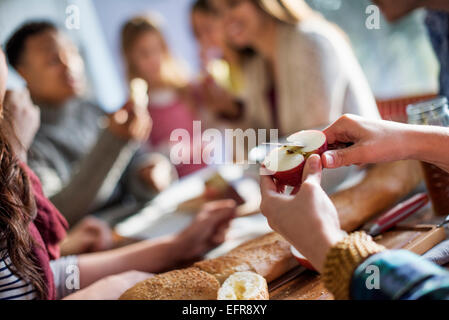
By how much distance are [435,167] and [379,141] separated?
224mm

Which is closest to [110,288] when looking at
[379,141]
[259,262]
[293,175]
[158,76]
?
[259,262]

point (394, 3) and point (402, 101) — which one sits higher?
point (394, 3)

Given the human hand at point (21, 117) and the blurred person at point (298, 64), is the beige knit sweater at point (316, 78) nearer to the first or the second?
the blurred person at point (298, 64)

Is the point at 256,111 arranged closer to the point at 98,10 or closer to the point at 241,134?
the point at 241,134

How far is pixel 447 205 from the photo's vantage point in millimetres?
643

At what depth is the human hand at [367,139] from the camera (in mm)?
477

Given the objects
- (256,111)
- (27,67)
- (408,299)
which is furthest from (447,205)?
(256,111)

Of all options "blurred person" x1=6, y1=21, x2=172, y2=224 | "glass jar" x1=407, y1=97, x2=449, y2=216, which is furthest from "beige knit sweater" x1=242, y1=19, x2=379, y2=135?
"blurred person" x1=6, y1=21, x2=172, y2=224

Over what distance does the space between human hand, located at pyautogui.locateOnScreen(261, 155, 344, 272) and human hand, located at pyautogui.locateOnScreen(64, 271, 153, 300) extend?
281mm

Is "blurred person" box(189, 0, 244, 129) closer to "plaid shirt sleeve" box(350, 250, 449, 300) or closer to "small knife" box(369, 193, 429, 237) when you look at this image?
"small knife" box(369, 193, 429, 237)

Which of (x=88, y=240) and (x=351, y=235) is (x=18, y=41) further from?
(x=351, y=235)

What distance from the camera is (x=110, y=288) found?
583 mm
